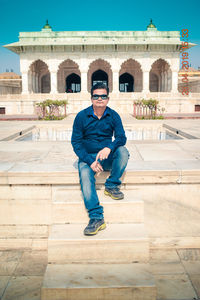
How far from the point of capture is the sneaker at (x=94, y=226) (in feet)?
7.05

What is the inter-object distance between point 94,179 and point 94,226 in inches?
18.4

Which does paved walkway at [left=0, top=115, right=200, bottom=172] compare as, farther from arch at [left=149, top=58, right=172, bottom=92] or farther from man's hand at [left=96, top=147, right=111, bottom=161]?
arch at [left=149, top=58, right=172, bottom=92]

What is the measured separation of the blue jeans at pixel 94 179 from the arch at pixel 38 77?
2414 cm

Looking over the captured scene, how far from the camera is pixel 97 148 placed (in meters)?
2.75

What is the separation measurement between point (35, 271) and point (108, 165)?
1223 millimetres

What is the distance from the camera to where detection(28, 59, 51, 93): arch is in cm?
2558

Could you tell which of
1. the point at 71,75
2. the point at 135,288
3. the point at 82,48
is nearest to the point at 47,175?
the point at 135,288

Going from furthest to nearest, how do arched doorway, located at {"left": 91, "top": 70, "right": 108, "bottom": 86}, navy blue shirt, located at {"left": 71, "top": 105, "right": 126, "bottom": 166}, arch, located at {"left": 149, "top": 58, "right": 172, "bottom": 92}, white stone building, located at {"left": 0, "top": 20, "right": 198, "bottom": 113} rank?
arched doorway, located at {"left": 91, "top": 70, "right": 108, "bottom": 86}, arch, located at {"left": 149, "top": 58, "right": 172, "bottom": 92}, white stone building, located at {"left": 0, "top": 20, "right": 198, "bottom": 113}, navy blue shirt, located at {"left": 71, "top": 105, "right": 126, "bottom": 166}

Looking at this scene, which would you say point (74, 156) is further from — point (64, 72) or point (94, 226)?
point (64, 72)

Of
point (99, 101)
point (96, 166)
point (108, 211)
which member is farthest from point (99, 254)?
point (99, 101)

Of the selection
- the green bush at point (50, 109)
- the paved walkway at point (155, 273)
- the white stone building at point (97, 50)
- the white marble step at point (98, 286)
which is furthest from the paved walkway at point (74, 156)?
the white stone building at point (97, 50)

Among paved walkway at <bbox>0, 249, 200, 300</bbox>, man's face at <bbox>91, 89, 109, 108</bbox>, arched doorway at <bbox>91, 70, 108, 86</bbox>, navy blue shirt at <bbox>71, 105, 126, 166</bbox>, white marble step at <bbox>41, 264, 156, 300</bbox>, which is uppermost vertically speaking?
arched doorway at <bbox>91, 70, 108, 86</bbox>

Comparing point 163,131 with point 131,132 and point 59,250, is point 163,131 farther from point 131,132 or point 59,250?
point 59,250

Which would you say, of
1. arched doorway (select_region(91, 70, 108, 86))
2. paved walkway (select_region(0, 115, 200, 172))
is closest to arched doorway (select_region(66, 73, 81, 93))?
arched doorway (select_region(91, 70, 108, 86))
